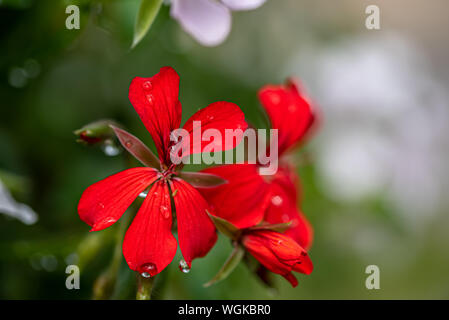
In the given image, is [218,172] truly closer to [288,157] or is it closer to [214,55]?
[288,157]

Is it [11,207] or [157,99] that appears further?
[11,207]

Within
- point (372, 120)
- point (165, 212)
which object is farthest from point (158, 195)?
point (372, 120)

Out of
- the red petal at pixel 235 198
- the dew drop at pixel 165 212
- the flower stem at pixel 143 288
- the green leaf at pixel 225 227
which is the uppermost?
the red petal at pixel 235 198

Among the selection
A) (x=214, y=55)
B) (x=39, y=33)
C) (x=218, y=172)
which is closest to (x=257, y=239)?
(x=218, y=172)

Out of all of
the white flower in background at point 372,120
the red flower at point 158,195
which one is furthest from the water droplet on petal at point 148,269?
the white flower in background at point 372,120

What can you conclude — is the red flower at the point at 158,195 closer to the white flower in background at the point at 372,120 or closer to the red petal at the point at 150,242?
the red petal at the point at 150,242

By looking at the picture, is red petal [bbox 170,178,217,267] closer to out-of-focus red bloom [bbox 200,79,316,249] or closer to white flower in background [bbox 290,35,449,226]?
out-of-focus red bloom [bbox 200,79,316,249]

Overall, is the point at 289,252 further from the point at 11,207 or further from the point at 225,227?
the point at 11,207
